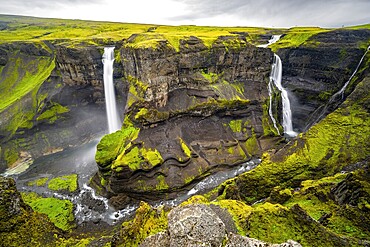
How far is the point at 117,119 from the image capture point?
132ft

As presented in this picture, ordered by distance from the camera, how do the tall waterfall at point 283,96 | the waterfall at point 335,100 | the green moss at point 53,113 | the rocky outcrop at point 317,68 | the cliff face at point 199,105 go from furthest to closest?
the green moss at point 53,113, the tall waterfall at point 283,96, the rocky outcrop at point 317,68, the waterfall at point 335,100, the cliff face at point 199,105

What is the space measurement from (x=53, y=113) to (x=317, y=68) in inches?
1875

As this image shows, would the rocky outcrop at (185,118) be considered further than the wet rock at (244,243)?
Yes

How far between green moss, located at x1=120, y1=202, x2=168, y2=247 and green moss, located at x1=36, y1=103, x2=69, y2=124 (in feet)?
125

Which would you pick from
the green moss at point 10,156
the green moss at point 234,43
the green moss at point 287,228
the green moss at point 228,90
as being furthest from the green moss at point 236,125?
the green moss at point 10,156

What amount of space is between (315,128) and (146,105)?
19.6 metres

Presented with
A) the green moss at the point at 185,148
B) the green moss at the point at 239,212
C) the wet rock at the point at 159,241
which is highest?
the wet rock at the point at 159,241

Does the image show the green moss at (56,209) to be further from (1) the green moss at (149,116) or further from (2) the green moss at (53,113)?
(2) the green moss at (53,113)

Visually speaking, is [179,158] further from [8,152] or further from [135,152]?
[8,152]

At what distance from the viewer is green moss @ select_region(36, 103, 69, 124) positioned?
4125 cm

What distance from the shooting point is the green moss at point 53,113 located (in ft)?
135

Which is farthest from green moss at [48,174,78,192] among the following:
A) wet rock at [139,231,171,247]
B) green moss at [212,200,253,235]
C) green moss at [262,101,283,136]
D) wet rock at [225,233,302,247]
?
green moss at [262,101,283,136]

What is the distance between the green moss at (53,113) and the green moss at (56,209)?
58.0 ft

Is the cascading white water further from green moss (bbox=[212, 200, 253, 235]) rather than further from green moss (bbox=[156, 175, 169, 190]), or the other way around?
green moss (bbox=[212, 200, 253, 235])
